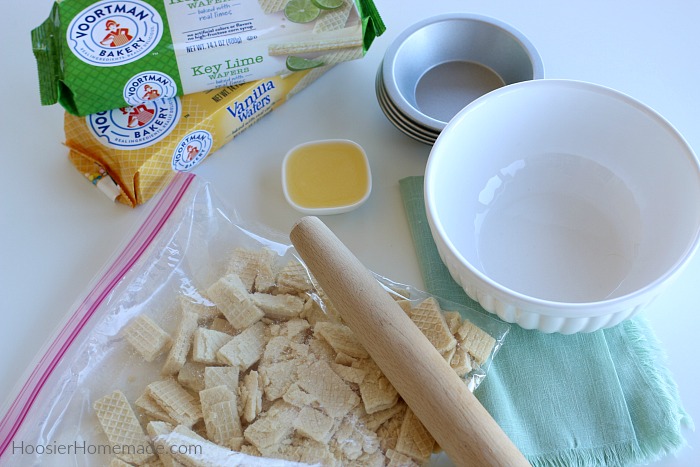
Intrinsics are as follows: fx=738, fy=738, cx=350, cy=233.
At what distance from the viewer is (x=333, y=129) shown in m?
1.28

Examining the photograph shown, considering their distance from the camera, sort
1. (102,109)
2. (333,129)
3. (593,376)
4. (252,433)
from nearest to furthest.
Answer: (252,433)
(593,376)
(102,109)
(333,129)

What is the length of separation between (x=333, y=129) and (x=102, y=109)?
379 millimetres

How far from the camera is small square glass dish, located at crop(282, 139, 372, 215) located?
1.17m

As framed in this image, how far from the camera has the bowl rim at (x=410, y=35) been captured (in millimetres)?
1162

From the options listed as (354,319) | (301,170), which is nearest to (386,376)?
(354,319)

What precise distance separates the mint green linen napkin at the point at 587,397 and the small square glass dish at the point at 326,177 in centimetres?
33

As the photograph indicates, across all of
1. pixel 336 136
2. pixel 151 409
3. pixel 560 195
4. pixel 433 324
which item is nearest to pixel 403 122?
pixel 336 136

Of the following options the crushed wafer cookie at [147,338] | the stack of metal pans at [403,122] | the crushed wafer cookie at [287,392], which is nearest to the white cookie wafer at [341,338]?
the crushed wafer cookie at [287,392]

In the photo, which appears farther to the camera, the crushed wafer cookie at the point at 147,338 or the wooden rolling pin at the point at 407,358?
the crushed wafer cookie at the point at 147,338

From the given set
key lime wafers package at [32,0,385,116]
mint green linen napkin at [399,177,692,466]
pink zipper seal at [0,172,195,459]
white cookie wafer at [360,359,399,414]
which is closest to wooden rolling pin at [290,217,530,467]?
white cookie wafer at [360,359,399,414]

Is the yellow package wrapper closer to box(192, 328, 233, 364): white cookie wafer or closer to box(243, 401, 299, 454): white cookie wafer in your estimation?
box(192, 328, 233, 364): white cookie wafer

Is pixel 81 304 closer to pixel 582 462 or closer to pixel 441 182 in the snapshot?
pixel 441 182

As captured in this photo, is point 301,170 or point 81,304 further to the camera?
point 301,170

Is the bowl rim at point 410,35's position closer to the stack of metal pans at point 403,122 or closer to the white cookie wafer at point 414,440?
the stack of metal pans at point 403,122
